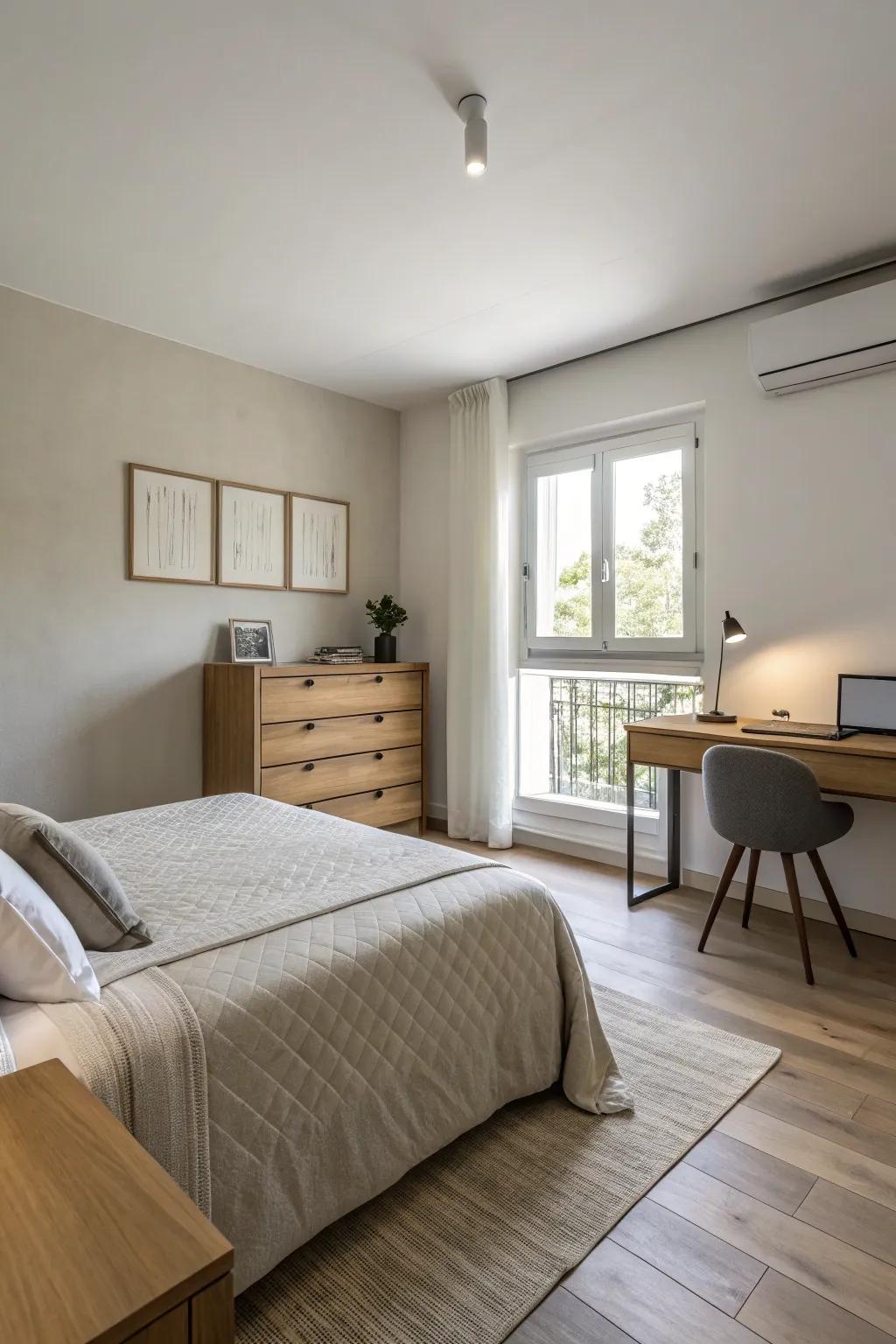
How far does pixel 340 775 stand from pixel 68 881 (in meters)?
2.45

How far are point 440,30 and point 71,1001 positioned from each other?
7.21 feet

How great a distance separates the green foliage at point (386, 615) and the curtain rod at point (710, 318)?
141 cm

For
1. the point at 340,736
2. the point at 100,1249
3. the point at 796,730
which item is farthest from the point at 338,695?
the point at 100,1249

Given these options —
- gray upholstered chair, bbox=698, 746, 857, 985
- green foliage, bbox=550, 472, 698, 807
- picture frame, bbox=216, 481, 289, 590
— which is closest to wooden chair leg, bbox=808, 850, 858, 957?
gray upholstered chair, bbox=698, 746, 857, 985

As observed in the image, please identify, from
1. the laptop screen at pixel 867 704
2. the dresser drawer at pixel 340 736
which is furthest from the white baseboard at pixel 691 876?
the laptop screen at pixel 867 704

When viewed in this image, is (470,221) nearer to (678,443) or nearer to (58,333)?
(678,443)

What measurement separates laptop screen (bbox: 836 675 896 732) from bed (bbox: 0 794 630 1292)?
63.6 inches

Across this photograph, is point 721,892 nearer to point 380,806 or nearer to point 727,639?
point 727,639

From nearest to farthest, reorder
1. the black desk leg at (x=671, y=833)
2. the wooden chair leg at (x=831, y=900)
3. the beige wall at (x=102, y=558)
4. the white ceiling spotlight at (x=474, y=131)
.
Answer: the white ceiling spotlight at (x=474, y=131), the wooden chair leg at (x=831, y=900), the beige wall at (x=102, y=558), the black desk leg at (x=671, y=833)

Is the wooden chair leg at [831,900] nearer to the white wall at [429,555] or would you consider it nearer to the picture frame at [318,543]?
the white wall at [429,555]

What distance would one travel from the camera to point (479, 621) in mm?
4195

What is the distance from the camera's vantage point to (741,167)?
227cm

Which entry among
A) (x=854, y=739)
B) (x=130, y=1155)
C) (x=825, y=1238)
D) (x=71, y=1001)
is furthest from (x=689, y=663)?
(x=130, y=1155)

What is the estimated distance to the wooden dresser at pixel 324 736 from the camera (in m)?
3.50
